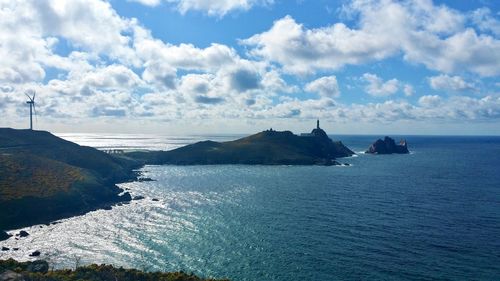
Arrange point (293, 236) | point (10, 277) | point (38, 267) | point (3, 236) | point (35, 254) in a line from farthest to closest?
point (3, 236), point (293, 236), point (35, 254), point (38, 267), point (10, 277)

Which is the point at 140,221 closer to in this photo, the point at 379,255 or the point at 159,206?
the point at 159,206

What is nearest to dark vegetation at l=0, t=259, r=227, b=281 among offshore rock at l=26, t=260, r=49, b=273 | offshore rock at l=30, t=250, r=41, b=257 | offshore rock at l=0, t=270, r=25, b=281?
offshore rock at l=26, t=260, r=49, b=273

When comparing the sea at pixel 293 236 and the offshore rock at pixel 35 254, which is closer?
the sea at pixel 293 236

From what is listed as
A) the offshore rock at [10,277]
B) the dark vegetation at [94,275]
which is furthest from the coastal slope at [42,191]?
the offshore rock at [10,277]

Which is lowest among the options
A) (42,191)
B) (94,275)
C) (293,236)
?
(293,236)

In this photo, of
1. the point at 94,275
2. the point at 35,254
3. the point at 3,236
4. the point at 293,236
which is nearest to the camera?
the point at 94,275

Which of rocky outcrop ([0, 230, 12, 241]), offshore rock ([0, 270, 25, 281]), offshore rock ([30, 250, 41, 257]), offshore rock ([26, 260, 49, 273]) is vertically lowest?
offshore rock ([30, 250, 41, 257])

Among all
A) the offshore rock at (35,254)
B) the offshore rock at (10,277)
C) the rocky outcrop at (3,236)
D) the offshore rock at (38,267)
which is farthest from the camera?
the rocky outcrop at (3,236)

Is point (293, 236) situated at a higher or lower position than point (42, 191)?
lower

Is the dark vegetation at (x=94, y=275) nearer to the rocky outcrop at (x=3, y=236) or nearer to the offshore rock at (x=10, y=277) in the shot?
the offshore rock at (x=10, y=277)

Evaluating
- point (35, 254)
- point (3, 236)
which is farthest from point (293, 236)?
point (3, 236)

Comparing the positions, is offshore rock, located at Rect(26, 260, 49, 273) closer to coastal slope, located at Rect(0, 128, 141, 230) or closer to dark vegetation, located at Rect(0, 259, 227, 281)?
dark vegetation, located at Rect(0, 259, 227, 281)

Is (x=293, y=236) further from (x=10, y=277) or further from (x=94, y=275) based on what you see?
(x=10, y=277)

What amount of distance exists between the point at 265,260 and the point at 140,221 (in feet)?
171
